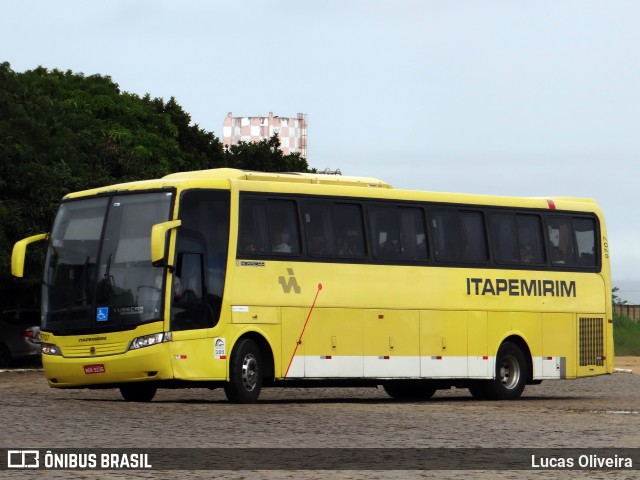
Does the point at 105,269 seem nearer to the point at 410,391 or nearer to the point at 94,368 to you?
the point at 94,368

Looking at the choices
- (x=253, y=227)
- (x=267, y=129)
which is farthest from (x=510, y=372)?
(x=267, y=129)

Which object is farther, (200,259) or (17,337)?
(17,337)

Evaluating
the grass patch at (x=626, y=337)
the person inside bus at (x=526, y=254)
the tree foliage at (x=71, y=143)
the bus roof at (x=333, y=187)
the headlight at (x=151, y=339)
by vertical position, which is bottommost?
the headlight at (x=151, y=339)

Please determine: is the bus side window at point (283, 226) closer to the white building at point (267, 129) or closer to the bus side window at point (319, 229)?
the bus side window at point (319, 229)

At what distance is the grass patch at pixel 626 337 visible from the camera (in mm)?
61094

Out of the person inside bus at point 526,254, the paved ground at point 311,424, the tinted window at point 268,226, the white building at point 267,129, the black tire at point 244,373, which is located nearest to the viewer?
the paved ground at point 311,424

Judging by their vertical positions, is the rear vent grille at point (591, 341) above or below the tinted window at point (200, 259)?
below

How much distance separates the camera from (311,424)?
768 inches

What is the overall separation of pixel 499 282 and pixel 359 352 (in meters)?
3.57

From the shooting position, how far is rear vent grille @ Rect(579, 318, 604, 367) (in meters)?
29.7

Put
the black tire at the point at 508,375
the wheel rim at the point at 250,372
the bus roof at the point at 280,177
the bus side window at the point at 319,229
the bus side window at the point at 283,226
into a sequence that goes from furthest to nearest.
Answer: the black tire at the point at 508,375
the bus side window at the point at 319,229
the bus side window at the point at 283,226
the bus roof at the point at 280,177
the wheel rim at the point at 250,372

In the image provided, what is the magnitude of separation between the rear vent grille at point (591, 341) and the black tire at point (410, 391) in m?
2.82

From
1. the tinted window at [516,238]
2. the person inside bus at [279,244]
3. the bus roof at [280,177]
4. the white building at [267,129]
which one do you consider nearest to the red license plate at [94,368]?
the bus roof at [280,177]

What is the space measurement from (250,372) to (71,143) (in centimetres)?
2440
